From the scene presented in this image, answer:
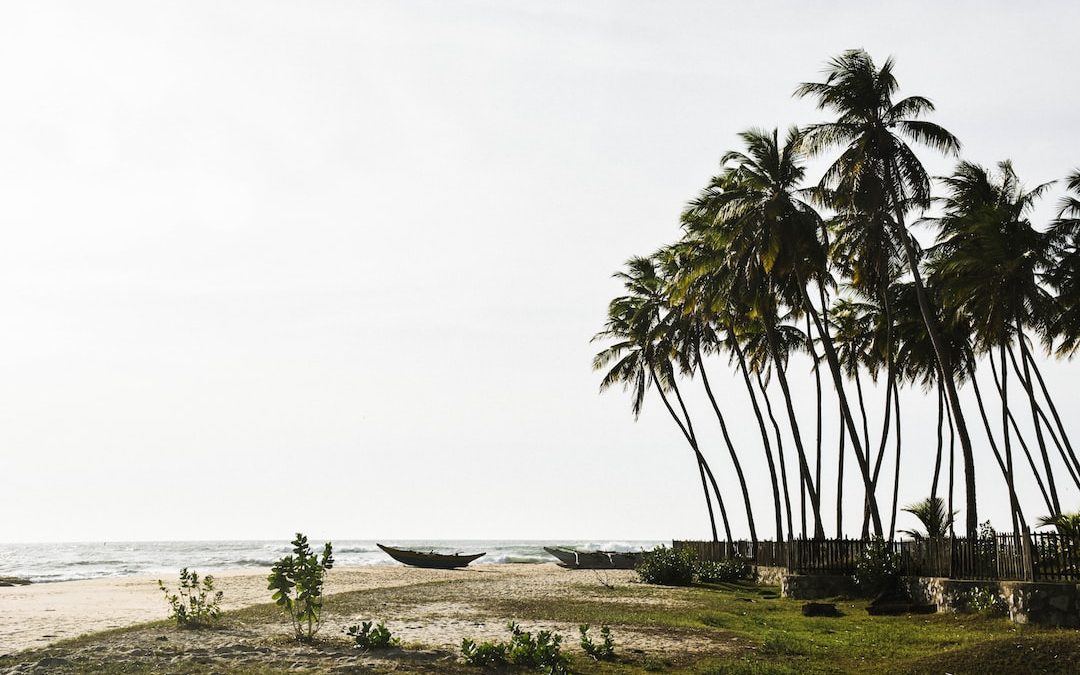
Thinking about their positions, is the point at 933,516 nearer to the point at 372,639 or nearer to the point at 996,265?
the point at 996,265

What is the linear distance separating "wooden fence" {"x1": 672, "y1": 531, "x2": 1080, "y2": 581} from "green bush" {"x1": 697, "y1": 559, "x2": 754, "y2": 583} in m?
1.43

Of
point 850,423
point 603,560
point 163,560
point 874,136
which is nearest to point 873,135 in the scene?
point 874,136

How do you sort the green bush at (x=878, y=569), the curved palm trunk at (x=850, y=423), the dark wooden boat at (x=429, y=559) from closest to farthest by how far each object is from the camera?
the green bush at (x=878, y=569)
the curved palm trunk at (x=850, y=423)
the dark wooden boat at (x=429, y=559)

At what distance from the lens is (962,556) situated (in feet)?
63.8

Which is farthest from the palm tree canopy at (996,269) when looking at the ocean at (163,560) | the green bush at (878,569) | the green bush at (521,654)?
the ocean at (163,560)

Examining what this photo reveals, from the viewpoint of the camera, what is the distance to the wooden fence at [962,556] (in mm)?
16391

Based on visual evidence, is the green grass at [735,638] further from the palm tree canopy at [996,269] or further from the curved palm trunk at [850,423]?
the palm tree canopy at [996,269]

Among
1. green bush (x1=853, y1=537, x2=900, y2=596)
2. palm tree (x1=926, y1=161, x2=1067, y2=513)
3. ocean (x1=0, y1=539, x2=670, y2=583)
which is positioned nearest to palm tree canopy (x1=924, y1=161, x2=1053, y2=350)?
palm tree (x1=926, y1=161, x2=1067, y2=513)

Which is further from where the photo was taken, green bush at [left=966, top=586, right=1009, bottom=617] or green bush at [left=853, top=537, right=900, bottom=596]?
green bush at [left=853, top=537, right=900, bottom=596]

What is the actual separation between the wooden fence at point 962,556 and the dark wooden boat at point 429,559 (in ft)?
78.4

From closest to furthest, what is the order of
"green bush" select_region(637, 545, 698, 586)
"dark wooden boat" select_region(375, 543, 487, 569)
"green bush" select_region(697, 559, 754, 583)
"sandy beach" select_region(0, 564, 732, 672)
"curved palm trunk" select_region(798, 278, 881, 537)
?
1. "sandy beach" select_region(0, 564, 732, 672)
2. "curved palm trunk" select_region(798, 278, 881, 537)
3. "green bush" select_region(637, 545, 698, 586)
4. "green bush" select_region(697, 559, 754, 583)
5. "dark wooden boat" select_region(375, 543, 487, 569)

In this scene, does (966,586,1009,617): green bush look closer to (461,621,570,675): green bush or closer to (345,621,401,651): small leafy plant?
(461,621,570,675): green bush

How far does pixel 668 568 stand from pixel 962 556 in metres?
12.1

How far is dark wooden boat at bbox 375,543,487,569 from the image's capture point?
4997 cm
